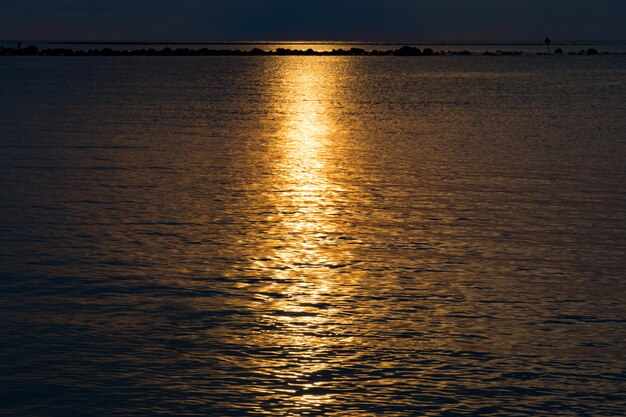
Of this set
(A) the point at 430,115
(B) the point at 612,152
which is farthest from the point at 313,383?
(A) the point at 430,115

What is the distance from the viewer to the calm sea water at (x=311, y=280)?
40.0 feet

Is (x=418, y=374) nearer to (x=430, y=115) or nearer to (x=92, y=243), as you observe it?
(x=92, y=243)

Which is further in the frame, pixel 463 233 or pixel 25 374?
pixel 463 233

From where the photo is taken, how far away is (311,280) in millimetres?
17375

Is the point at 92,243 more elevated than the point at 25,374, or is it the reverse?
the point at 92,243

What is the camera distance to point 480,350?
44.4ft

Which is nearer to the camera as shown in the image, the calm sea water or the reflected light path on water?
the calm sea water

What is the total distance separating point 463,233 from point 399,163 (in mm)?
12983

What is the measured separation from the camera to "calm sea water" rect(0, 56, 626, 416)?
480 inches

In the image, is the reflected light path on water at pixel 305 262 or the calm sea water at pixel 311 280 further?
the reflected light path on water at pixel 305 262

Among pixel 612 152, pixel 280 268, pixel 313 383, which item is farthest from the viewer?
pixel 612 152

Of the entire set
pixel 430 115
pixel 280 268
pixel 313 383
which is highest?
pixel 430 115

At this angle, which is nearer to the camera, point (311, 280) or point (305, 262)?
point (311, 280)

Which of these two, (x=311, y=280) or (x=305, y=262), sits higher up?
(x=305, y=262)
